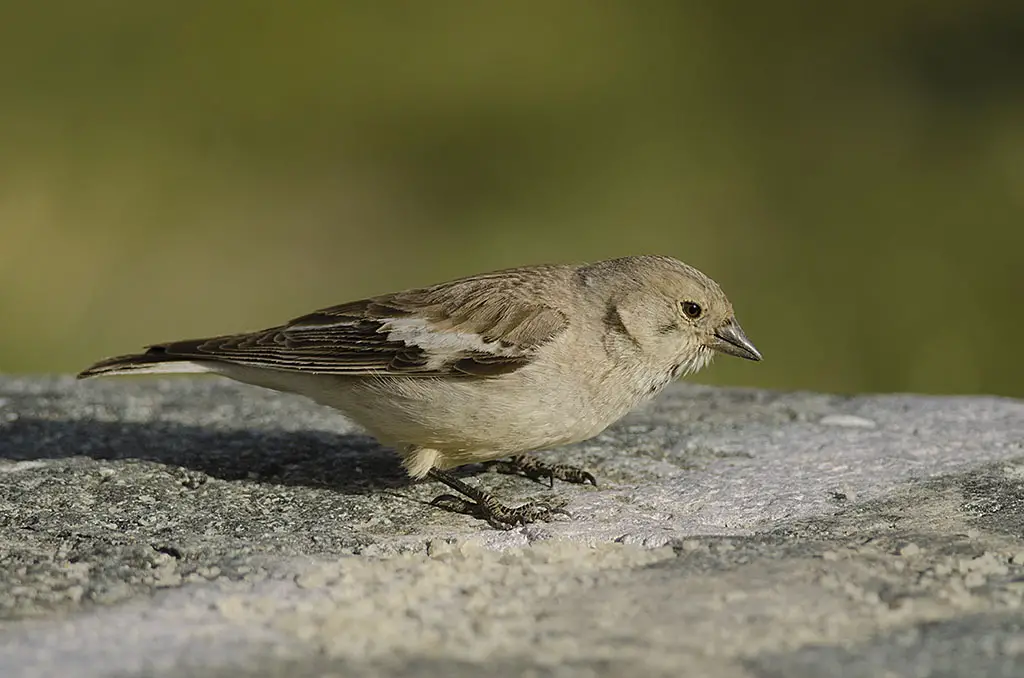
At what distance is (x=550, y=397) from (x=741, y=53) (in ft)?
25.1

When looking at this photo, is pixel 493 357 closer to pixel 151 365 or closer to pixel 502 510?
pixel 502 510

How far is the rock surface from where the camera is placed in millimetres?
2947

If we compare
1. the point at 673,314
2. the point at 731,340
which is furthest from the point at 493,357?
the point at 731,340

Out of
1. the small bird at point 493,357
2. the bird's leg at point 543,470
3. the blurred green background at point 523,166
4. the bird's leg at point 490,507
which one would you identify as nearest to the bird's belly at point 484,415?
the small bird at point 493,357

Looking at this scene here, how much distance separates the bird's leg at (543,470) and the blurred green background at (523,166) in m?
3.67

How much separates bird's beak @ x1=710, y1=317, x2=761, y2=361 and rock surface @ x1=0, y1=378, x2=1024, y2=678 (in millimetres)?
407

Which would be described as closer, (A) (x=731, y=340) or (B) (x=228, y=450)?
(A) (x=731, y=340)

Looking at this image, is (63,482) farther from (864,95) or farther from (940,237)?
(864,95)

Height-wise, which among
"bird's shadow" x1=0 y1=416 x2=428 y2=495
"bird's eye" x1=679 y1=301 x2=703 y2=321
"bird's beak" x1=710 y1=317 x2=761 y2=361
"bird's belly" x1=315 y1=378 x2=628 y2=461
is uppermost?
"bird's eye" x1=679 y1=301 x2=703 y2=321

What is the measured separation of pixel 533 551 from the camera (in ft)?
12.2

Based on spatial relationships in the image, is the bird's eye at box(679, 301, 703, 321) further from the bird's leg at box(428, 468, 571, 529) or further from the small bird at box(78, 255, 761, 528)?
the bird's leg at box(428, 468, 571, 529)

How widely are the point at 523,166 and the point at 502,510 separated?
6.71 m

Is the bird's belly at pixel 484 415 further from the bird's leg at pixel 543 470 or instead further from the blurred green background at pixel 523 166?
the blurred green background at pixel 523 166

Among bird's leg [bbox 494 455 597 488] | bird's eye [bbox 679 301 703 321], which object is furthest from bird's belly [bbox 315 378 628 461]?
bird's eye [bbox 679 301 703 321]
